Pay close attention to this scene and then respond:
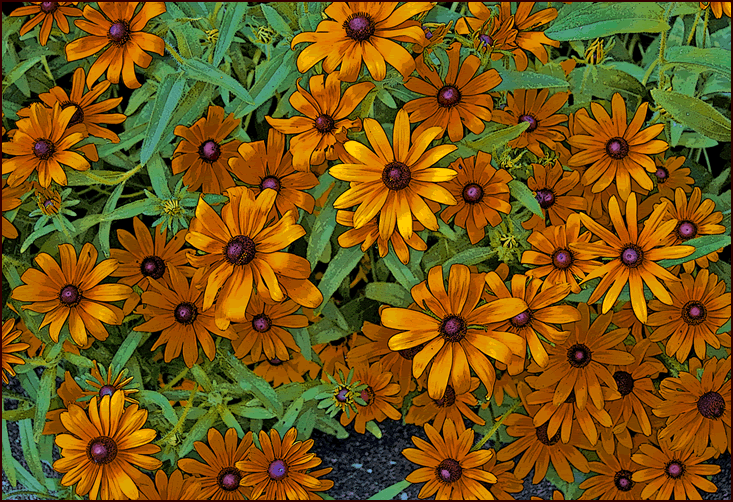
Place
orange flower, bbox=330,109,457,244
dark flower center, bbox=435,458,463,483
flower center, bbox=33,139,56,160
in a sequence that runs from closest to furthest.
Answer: orange flower, bbox=330,109,457,244
flower center, bbox=33,139,56,160
dark flower center, bbox=435,458,463,483

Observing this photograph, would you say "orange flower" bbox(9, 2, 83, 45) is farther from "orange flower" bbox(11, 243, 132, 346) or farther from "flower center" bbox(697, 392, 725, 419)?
"flower center" bbox(697, 392, 725, 419)

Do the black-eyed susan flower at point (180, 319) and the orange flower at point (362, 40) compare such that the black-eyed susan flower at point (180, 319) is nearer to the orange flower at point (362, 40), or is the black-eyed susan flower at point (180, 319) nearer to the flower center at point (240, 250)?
the flower center at point (240, 250)

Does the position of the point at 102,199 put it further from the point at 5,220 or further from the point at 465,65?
the point at 465,65

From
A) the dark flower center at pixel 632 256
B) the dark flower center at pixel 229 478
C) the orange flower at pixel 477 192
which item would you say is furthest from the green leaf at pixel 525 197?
the dark flower center at pixel 229 478

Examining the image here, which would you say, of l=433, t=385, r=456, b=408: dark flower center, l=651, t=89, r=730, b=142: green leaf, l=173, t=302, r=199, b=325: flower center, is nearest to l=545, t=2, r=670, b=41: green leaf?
l=651, t=89, r=730, b=142: green leaf

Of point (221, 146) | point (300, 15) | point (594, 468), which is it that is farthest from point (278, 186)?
point (594, 468)

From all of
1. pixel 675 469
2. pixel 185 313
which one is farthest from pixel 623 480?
pixel 185 313
